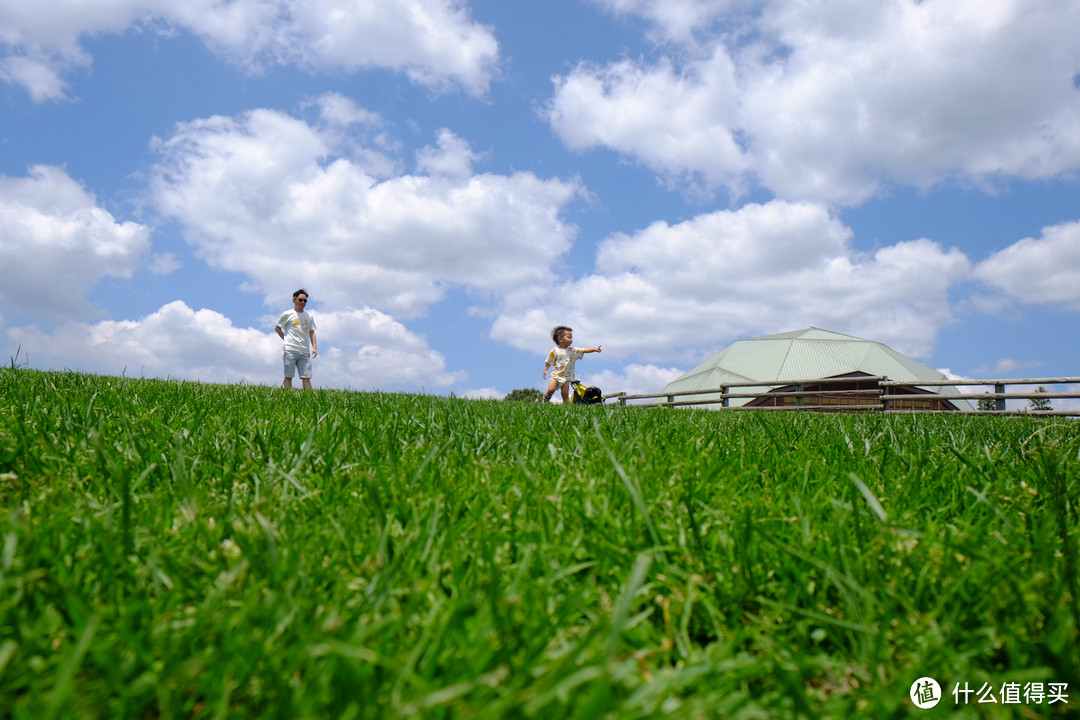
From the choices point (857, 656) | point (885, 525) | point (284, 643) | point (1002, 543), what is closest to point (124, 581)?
point (284, 643)

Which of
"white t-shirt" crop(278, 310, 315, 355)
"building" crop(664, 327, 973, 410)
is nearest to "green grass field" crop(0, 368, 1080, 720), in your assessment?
"white t-shirt" crop(278, 310, 315, 355)

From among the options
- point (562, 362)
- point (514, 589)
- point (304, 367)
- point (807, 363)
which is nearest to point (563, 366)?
point (562, 362)

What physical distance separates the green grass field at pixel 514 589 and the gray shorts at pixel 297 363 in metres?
13.5

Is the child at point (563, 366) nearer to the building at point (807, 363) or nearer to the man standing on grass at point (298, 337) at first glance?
the man standing on grass at point (298, 337)

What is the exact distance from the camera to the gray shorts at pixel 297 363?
15.3 meters

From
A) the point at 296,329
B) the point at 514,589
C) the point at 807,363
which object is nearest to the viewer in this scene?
the point at 514,589

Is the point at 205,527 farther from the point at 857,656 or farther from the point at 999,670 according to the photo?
the point at 999,670

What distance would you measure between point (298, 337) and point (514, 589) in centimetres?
1512

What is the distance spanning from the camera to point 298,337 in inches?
602

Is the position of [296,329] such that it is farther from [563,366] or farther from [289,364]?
[563,366]

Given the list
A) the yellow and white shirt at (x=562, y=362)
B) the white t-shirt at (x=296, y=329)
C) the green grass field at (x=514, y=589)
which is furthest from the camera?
Result: the yellow and white shirt at (x=562, y=362)

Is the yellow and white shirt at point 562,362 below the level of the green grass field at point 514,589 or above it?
above

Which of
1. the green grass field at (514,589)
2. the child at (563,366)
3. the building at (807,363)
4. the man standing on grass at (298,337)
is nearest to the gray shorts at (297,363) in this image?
the man standing on grass at (298,337)

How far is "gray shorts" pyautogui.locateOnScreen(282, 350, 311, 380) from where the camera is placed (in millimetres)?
15280
